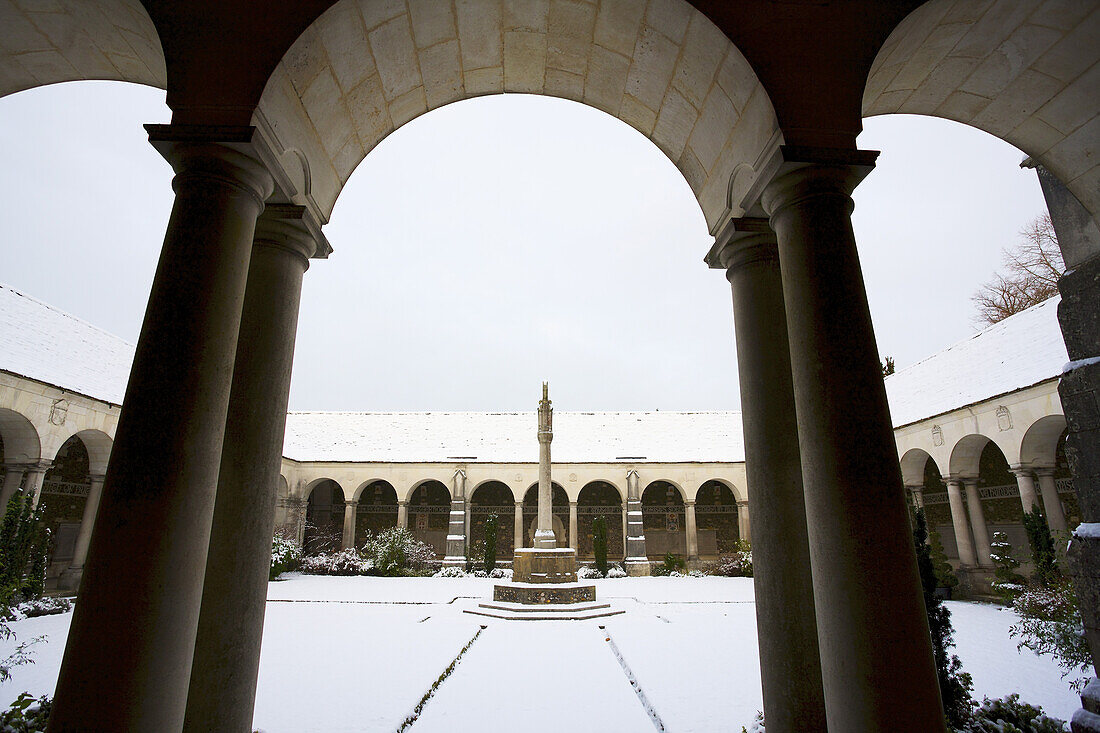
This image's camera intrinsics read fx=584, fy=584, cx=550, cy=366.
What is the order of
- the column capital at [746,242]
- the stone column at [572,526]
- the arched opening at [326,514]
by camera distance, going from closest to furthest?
the column capital at [746,242] < the stone column at [572,526] < the arched opening at [326,514]

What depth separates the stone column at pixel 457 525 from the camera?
22.9 metres

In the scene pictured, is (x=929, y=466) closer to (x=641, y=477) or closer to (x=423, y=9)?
(x=641, y=477)

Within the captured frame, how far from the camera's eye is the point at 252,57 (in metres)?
2.86

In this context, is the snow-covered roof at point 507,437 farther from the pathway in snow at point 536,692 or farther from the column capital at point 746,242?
the column capital at point 746,242

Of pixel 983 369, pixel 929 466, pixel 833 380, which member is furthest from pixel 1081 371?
pixel 929 466

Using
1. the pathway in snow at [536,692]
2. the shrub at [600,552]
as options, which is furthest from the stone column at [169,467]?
the shrub at [600,552]

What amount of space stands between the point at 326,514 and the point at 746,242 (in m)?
27.8

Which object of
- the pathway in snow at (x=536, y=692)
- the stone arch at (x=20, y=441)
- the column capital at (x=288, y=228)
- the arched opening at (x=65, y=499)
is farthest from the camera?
the arched opening at (x=65, y=499)

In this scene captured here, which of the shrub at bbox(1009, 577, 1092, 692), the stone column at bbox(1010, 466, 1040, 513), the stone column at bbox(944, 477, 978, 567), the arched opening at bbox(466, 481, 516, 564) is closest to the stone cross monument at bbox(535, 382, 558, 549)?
the shrub at bbox(1009, 577, 1092, 692)

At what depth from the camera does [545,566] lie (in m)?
14.6

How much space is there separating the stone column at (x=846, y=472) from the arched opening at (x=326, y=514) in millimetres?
26601

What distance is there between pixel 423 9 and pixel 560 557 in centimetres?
1338

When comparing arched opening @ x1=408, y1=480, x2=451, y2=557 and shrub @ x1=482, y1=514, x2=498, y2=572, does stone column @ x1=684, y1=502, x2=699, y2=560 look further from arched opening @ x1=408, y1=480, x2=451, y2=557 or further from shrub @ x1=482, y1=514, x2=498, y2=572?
arched opening @ x1=408, y1=480, x2=451, y2=557

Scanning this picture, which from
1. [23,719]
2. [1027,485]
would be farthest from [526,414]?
[23,719]
